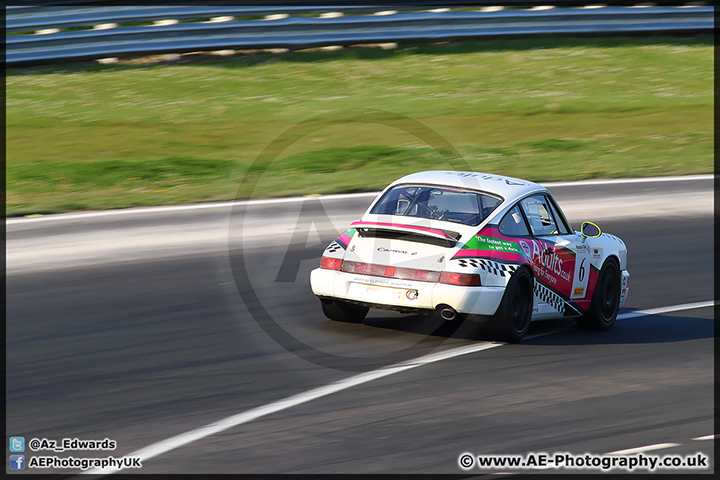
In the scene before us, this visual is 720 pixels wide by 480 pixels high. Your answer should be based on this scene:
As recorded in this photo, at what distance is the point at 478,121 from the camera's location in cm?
2139

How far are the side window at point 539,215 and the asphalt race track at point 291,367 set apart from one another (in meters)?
1.02

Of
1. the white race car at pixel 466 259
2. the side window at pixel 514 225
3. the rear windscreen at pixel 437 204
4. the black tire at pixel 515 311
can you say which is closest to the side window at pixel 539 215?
the white race car at pixel 466 259

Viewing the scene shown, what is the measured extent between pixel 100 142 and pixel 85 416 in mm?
12687

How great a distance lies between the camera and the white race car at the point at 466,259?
8.22 metres

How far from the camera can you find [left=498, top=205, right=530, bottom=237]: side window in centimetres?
869

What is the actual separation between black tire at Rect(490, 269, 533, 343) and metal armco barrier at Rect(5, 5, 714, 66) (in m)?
14.4

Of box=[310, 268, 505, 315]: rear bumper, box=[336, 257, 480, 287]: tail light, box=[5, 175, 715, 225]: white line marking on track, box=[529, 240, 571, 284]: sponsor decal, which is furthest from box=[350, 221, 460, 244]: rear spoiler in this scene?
box=[5, 175, 715, 225]: white line marking on track

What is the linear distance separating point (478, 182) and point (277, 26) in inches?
564

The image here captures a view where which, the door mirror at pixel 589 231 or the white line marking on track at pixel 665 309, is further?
the white line marking on track at pixel 665 309

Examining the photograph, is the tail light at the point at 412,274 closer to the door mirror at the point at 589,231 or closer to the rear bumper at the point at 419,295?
the rear bumper at the point at 419,295

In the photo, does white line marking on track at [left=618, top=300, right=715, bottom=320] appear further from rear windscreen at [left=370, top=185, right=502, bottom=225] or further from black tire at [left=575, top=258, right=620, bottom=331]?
rear windscreen at [left=370, top=185, right=502, bottom=225]

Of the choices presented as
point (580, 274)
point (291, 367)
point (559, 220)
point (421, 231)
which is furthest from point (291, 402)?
point (559, 220)

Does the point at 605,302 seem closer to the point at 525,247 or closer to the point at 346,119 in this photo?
the point at 525,247

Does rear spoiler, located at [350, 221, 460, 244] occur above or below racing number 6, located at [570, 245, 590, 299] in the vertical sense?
above
